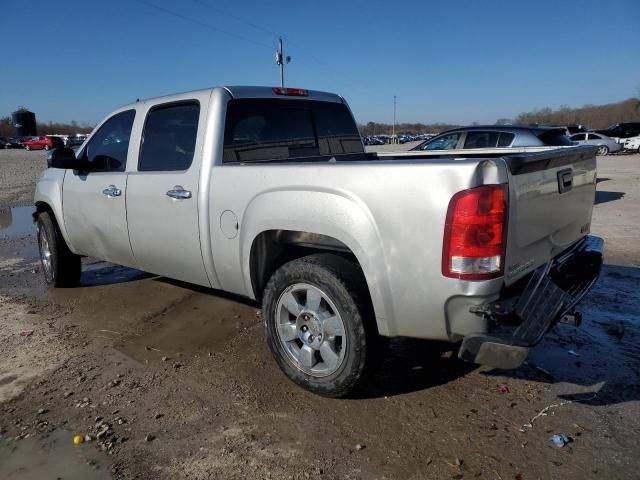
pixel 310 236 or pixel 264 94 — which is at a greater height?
pixel 264 94

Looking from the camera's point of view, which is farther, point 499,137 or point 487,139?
point 487,139

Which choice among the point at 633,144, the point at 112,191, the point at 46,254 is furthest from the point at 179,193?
the point at 633,144

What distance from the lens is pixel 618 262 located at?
638 centimetres

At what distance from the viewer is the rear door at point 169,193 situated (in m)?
3.83

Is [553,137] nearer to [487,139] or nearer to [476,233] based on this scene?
[487,139]

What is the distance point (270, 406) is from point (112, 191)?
2.58 metres

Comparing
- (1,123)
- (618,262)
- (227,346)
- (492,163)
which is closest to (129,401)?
(227,346)

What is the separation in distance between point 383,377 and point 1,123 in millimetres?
109677

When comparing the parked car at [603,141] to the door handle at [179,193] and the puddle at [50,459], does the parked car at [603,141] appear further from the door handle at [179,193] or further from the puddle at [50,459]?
the puddle at [50,459]

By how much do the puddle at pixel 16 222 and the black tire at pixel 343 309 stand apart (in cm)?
776

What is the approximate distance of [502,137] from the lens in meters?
9.72

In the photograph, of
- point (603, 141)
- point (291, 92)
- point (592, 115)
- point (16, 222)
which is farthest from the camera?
point (592, 115)

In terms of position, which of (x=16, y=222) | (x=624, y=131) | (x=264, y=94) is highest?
(x=264, y=94)

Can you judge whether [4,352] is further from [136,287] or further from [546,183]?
[546,183]
